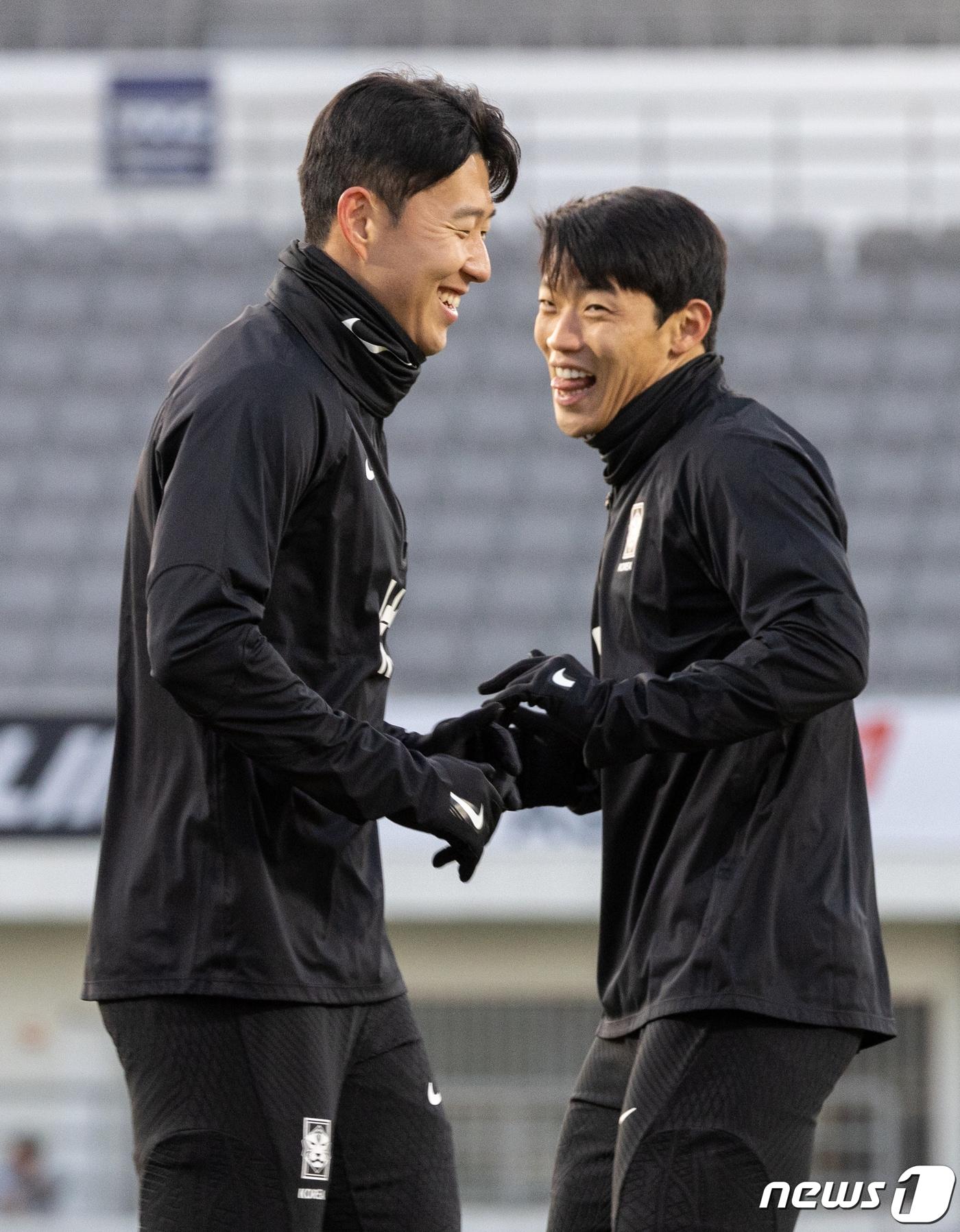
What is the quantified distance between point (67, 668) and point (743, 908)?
745cm

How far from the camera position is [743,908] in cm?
246

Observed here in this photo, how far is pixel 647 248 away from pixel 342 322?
486mm

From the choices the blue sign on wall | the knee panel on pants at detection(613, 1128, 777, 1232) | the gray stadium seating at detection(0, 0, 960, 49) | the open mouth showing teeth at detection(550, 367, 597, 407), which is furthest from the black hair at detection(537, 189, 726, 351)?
the gray stadium seating at detection(0, 0, 960, 49)

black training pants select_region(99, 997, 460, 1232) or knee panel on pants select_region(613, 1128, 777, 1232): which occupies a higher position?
black training pants select_region(99, 997, 460, 1232)

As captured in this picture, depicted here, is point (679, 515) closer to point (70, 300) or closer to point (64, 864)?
point (64, 864)

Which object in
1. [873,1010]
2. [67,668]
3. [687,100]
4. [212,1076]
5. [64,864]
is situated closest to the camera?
[212,1076]

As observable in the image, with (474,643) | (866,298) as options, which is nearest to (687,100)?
(866,298)

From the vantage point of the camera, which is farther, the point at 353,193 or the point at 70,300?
the point at 70,300

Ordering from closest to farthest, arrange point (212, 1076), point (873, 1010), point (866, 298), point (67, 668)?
point (212, 1076) < point (873, 1010) < point (67, 668) < point (866, 298)

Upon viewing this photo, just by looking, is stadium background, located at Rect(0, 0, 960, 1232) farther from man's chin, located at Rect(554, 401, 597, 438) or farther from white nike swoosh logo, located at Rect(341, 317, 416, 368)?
white nike swoosh logo, located at Rect(341, 317, 416, 368)

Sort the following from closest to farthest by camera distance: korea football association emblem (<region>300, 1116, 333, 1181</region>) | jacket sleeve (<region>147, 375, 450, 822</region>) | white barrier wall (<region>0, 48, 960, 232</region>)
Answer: jacket sleeve (<region>147, 375, 450, 822</region>), korea football association emblem (<region>300, 1116, 333, 1181</region>), white barrier wall (<region>0, 48, 960, 232</region>)

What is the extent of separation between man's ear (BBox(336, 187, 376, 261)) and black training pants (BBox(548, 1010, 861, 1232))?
1071 millimetres

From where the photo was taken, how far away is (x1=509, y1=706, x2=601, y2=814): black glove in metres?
2.93

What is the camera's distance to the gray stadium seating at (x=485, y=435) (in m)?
9.72
